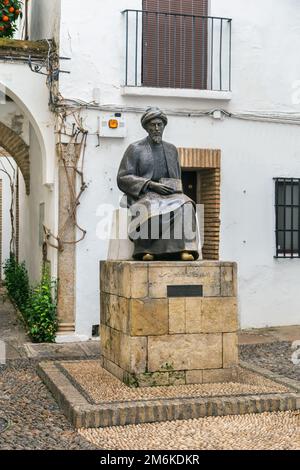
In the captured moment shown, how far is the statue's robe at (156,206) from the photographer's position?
6.43 meters

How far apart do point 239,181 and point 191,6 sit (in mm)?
2491

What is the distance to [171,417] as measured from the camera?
5.52 metres

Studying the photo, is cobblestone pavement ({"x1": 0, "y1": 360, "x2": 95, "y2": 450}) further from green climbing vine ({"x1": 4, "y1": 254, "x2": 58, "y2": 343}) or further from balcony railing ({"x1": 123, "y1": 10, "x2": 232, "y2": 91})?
balcony railing ({"x1": 123, "y1": 10, "x2": 232, "y2": 91})

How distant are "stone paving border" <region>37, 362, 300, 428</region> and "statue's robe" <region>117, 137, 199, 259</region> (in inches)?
54.3

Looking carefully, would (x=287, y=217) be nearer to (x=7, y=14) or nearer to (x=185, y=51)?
(x=185, y=51)

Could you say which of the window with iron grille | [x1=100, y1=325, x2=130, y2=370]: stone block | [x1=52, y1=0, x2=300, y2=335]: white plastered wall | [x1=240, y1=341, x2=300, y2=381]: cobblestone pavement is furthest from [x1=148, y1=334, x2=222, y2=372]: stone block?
the window with iron grille

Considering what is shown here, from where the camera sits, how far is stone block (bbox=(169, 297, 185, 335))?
20.6 feet

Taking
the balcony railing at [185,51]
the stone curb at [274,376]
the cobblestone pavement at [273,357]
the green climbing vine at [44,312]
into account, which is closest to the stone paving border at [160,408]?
the stone curb at [274,376]

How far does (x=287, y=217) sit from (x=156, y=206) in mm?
4327

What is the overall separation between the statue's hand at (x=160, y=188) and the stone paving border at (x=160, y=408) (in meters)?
1.85

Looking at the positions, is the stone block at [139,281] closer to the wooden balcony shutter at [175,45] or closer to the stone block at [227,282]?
the stone block at [227,282]

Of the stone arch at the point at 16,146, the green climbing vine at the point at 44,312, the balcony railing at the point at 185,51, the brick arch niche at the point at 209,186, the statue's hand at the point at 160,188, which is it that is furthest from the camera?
the stone arch at the point at 16,146

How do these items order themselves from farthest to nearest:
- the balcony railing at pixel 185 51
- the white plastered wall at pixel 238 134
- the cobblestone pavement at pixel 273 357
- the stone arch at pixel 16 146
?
1. the stone arch at pixel 16 146
2. the balcony railing at pixel 185 51
3. the white plastered wall at pixel 238 134
4. the cobblestone pavement at pixel 273 357

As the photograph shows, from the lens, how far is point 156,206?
643cm
